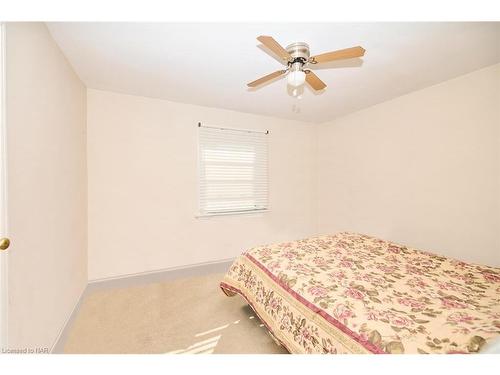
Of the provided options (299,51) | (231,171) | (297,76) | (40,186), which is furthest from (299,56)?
(231,171)

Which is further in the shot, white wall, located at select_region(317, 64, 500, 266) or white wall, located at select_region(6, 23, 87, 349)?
white wall, located at select_region(317, 64, 500, 266)

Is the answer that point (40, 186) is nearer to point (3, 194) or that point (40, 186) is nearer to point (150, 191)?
point (3, 194)

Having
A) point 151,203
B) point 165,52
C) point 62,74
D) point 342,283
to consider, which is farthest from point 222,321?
point 62,74

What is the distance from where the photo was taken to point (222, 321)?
198 cm

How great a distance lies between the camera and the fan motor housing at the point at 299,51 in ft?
4.89

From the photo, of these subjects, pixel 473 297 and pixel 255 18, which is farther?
pixel 473 297

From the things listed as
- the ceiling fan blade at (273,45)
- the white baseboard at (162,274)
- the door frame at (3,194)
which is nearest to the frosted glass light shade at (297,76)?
the ceiling fan blade at (273,45)

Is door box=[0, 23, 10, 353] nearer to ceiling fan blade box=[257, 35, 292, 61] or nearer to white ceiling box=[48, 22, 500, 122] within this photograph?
white ceiling box=[48, 22, 500, 122]

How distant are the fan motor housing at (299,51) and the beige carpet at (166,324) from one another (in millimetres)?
2202

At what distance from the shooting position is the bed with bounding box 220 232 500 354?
102 centimetres

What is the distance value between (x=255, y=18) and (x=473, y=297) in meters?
2.08

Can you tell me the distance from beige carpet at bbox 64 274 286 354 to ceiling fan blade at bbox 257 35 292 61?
2.17 metres

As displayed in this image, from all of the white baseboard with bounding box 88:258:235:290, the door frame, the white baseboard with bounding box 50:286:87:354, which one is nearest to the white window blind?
the white baseboard with bounding box 88:258:235:290

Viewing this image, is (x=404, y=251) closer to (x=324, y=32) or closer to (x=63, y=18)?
(x=324, y=32)
